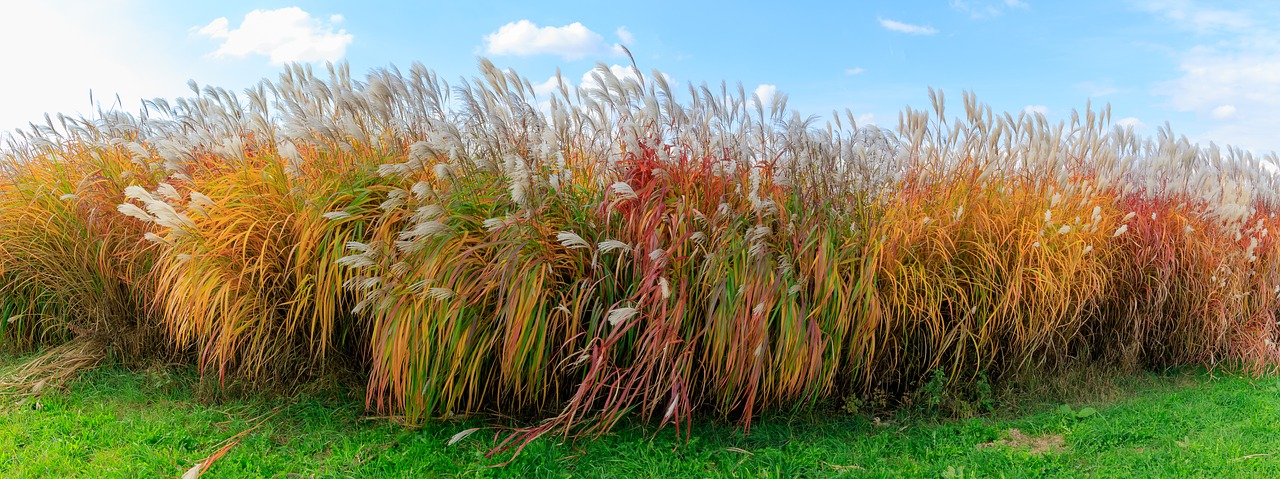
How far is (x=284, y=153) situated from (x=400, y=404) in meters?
1.09

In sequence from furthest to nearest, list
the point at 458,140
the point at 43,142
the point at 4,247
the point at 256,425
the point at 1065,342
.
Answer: the point at 43,142
the point at 4,247
the point at 1065,342
the point at 256,425
the point at 458,140

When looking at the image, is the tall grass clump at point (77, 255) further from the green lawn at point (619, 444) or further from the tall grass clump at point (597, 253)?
the green lawn at point (619, 444)

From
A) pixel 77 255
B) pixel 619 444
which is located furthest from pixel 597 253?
pixel 77 255

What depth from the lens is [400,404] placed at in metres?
3.08

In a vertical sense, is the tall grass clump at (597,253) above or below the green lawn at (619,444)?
above

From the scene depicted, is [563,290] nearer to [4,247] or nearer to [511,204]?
[511,204]

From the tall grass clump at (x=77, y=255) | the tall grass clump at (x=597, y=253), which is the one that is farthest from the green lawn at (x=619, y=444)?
the tall grass clump at (x=77, y=255)

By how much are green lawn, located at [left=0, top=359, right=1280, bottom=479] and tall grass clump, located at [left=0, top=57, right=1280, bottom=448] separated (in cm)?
14

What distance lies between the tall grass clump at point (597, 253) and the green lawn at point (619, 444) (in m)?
Answer: 0.14

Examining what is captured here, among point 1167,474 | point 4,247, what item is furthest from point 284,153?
point 1167,474

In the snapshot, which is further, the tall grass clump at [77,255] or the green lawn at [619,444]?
the tall grass clump at [77,255]

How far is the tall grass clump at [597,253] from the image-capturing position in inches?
115

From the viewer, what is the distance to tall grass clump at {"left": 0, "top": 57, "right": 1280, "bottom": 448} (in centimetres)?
292

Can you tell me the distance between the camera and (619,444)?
301cm
